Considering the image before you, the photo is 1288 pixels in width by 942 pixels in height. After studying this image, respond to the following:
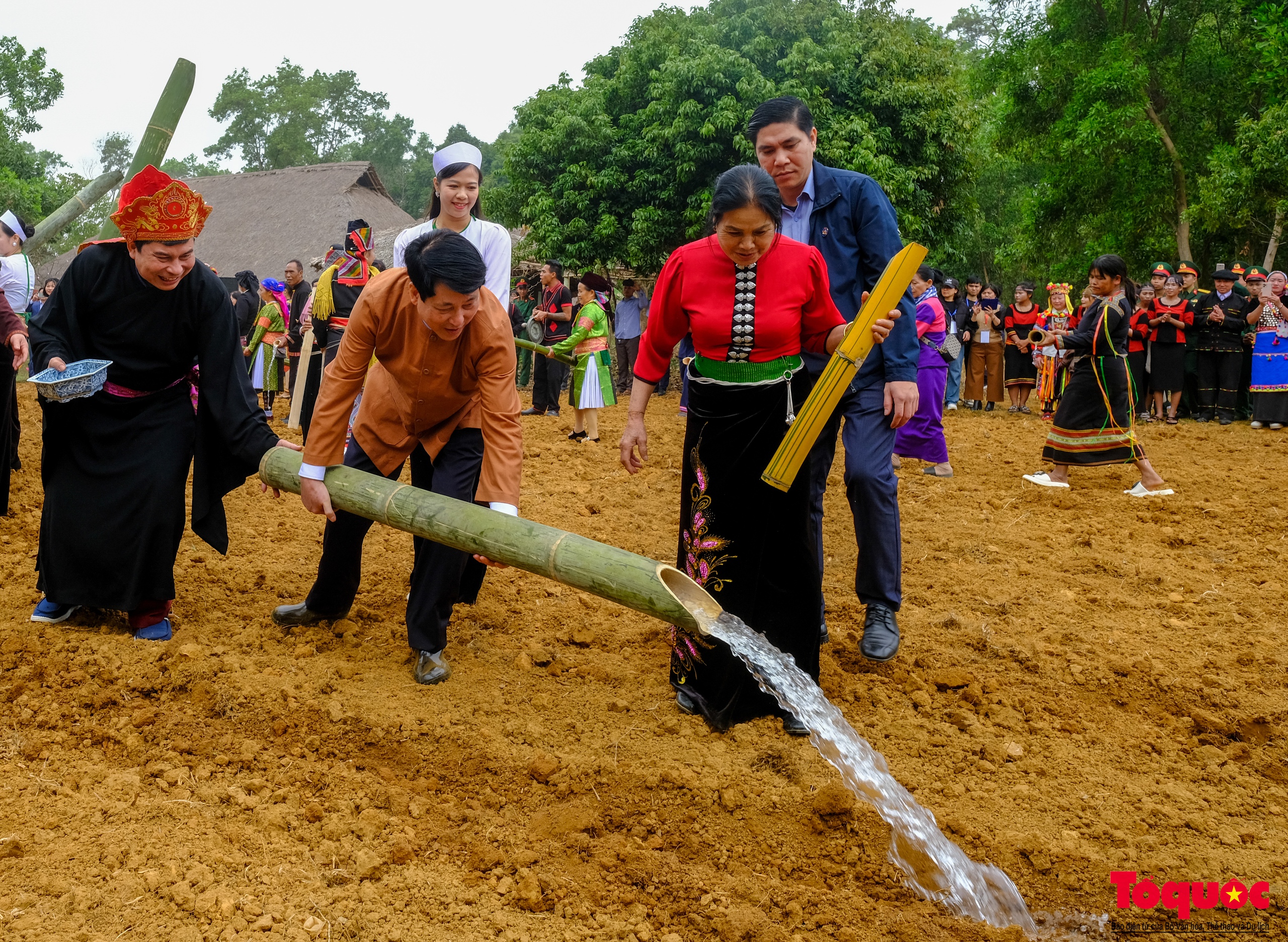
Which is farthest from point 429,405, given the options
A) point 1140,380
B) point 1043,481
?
point 1140,380

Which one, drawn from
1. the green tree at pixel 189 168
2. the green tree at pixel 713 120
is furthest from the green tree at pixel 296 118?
the green tree at pixel 713 120

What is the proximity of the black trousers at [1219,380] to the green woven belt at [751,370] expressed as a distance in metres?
10.0

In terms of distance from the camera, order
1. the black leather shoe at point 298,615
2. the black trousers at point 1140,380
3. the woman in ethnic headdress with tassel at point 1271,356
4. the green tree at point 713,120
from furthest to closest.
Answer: the green tree at point 713,120 → the black trousers at point 1140,380 → the woman in ethnic headdress with tassel at point 1271,356 → the black leather shoe at point 298,615

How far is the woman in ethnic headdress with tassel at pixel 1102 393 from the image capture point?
7.02 meters

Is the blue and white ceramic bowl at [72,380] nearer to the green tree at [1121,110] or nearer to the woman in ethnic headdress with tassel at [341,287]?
the woman in ethnic headdress with tassel at [341,287]

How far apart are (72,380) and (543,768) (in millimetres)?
2118

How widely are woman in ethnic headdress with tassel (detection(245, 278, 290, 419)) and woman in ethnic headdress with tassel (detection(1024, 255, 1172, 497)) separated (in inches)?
324

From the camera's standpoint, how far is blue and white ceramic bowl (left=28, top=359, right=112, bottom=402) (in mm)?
3500

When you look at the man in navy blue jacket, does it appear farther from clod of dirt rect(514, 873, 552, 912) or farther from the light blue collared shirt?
clod of dirt rect(514, 873, 552, 912)

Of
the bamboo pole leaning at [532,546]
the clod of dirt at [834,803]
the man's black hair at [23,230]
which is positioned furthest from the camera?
the man's black hair at [23,230]

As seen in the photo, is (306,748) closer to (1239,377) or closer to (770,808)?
A: (770,808)

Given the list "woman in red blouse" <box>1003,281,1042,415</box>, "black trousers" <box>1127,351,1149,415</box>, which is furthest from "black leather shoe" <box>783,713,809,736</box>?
"woman in red blouse" <box>1003,281,1042,415</box>

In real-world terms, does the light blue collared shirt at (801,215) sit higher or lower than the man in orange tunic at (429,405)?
higher

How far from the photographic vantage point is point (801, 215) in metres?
3.75
